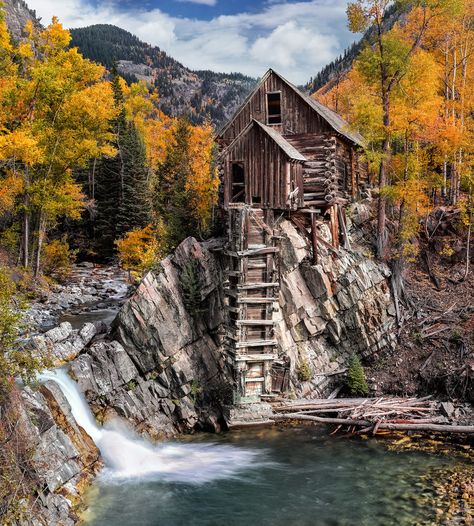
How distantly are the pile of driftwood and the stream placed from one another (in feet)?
2.46

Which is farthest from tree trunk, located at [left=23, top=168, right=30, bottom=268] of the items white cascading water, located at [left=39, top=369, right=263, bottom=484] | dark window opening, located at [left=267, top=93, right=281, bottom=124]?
white cascading water, located at [left=39, top=369, right=263, bottom=484]

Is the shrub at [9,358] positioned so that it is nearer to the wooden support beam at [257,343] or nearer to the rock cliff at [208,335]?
the rock cliff at [208,335]

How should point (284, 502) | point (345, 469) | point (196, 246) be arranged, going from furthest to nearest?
point (196, 246), point (345, 469), point (284, 502)

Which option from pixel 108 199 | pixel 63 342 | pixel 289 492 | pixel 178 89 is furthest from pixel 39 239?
pixel 178 89

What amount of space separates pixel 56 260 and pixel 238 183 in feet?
58.1

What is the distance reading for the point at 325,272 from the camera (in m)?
23.2

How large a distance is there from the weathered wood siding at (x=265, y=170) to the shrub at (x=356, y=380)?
772 cm

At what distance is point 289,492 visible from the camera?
14.9 metres

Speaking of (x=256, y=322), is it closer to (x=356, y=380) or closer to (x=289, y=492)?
(x=356, y=380)

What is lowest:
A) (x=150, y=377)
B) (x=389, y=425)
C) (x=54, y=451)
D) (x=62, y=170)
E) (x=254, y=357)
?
(x=389, y=425)

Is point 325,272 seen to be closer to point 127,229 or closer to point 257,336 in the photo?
point 257,336

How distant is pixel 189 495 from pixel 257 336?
23.9 ft

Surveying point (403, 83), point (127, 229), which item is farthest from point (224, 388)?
point (127, 229)

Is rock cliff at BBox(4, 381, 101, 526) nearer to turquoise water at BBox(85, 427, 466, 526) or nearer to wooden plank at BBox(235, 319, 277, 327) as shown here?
turquoise water at BBox(85, 427, 466, 526)
